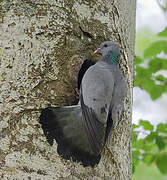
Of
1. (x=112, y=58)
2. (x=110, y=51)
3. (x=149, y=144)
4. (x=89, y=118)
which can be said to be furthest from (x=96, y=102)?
(x=149, y=144)

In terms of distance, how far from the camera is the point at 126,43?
2420 millimetres

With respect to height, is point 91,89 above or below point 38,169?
above

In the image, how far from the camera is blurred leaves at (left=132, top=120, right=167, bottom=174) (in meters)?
3.21

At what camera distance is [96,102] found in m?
1.99

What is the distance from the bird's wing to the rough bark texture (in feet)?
0.32

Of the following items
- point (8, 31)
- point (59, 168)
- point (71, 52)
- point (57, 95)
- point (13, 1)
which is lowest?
point (59, 168)

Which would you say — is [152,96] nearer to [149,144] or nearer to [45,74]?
[149,144]

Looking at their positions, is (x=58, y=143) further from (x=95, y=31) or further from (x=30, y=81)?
(x=95, y=31)

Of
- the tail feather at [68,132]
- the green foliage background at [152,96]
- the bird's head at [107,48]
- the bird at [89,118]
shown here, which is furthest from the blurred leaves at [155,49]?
the tail feather at [68,132]

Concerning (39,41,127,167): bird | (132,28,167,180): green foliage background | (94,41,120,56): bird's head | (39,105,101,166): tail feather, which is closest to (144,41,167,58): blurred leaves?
(132,28,167,180): green foliage background

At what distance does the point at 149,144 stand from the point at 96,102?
5.17ft

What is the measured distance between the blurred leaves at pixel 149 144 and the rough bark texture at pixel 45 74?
977 millimetres

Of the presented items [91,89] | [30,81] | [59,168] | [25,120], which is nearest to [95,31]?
[91,89]

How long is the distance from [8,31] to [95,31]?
1.76 ft
